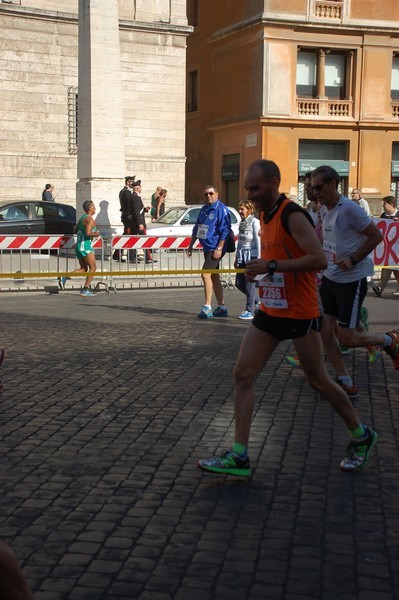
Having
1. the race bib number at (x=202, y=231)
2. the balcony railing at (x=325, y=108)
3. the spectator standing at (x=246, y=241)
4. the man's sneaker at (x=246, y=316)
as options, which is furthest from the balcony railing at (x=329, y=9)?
the man's sneaker at (x=246, y=316)

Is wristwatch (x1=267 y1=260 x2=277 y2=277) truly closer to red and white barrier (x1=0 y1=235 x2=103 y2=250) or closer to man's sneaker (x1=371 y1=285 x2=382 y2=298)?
man's sneaker (x1=371 y1=285 x2=382 y2=298)

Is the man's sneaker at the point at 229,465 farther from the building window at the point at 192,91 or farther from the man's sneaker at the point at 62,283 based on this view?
the building window at the point at 192,91

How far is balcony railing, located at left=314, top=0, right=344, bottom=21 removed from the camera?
1404 inches

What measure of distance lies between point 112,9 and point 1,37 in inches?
336

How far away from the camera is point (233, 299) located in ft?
50.1

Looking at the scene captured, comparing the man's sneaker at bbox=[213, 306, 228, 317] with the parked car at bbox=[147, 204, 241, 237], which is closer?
the man's sneaker at bbox=[213, 306, 228, 317]

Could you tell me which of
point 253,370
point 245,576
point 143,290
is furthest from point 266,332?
point 143,290

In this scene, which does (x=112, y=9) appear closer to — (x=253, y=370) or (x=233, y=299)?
(x=233, y=299)

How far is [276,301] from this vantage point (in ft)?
16.8

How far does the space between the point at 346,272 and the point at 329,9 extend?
31.6 m

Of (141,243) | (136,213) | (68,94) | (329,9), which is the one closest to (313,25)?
(329,9)

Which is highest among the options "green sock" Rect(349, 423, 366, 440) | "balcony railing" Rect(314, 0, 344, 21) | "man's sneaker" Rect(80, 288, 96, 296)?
"balcony railing" Rect(314, 0, 344, 21)

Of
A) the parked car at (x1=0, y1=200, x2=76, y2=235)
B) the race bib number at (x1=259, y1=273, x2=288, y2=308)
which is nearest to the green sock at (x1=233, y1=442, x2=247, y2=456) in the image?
the race bib number at (x1=259, y1=273, x2=288, y2=308)

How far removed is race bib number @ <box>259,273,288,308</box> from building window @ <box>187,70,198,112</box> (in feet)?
122
